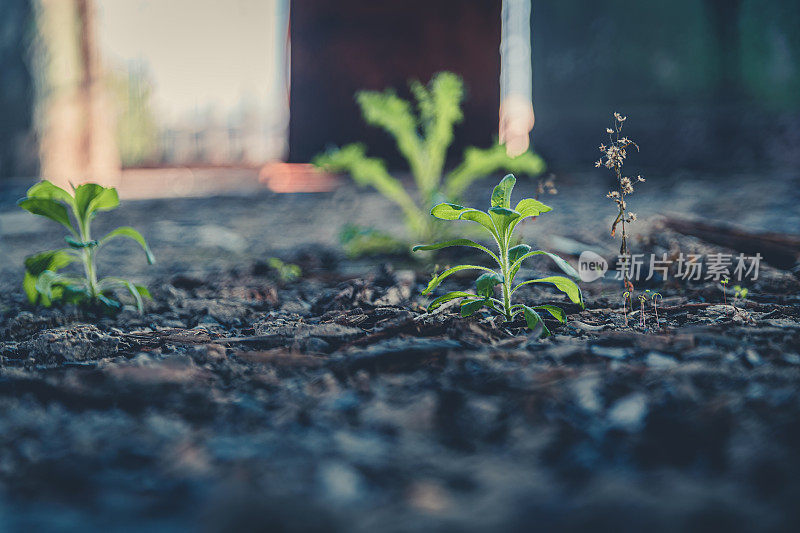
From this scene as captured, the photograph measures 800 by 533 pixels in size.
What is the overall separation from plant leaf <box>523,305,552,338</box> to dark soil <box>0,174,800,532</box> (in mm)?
33

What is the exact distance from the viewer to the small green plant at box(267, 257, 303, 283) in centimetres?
221

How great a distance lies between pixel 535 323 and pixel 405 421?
0.48 metres

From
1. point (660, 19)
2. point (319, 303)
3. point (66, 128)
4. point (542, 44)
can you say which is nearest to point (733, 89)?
point (660, 19)

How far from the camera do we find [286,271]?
2258 millimetres

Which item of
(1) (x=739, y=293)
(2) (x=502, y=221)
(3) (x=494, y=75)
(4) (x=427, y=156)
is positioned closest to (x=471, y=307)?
(2) (x=502, y=221)

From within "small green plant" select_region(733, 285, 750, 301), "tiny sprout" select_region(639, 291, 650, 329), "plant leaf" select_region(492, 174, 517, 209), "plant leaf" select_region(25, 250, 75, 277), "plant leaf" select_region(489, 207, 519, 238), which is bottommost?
"tiny sprout" select_region(639, 291, 650, 329)

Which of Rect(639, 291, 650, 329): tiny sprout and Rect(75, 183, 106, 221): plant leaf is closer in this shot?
Rect(639, 291, 650, 329): tiny sprout

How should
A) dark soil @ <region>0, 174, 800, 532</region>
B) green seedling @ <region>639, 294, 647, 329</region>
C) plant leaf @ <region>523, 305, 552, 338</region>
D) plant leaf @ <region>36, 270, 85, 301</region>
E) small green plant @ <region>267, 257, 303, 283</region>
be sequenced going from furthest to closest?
small green plant @ <region>267, 257, 303, 283</region> → plant leaf @ <region>36, 270, 85, 301</region> → green seedling @ <region>639, 294, 647, 329</region> → plant leaf @ <region>523, 305, 552, 338</region> → dark soil @ <region>0, 174, 800, 532</region>

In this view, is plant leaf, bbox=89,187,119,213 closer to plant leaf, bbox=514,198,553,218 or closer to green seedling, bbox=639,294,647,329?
plant leaf, bbox=514,198,553,218

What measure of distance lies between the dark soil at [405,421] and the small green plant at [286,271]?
1.86 feet

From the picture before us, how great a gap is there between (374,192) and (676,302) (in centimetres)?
300

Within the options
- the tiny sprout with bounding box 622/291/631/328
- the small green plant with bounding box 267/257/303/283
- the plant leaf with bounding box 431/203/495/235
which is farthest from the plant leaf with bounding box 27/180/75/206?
the tiny sprout with bounding box 622/291/631/328

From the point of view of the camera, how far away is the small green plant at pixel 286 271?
7.25 ft

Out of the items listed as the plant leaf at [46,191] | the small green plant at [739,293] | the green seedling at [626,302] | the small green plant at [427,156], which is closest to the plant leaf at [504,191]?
the green seedling at [626,302]
